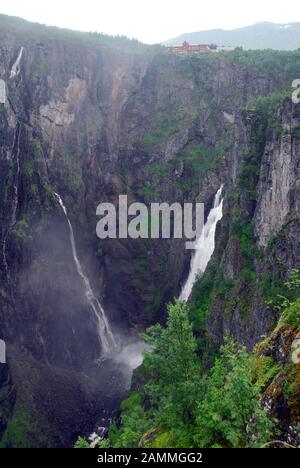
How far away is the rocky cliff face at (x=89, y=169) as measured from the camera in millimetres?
43125

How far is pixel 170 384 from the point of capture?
565 inches

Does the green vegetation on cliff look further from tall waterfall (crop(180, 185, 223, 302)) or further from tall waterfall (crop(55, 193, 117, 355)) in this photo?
tall waterfall (crop(55, 193, 117, 355))

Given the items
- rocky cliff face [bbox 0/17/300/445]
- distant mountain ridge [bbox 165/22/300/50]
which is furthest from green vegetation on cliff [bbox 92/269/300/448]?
distant mountain ridge [bbox 165/22/300/50]

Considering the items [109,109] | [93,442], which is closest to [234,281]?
[93,442]

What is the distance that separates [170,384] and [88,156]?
40.1 m

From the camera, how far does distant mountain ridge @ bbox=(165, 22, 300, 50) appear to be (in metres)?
169

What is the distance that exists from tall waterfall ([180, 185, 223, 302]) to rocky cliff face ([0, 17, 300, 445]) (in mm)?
2293

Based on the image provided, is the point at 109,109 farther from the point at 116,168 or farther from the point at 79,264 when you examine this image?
the point at 79,264

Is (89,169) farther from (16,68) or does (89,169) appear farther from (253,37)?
(253,37)

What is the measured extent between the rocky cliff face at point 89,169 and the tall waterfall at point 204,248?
229 centimetres

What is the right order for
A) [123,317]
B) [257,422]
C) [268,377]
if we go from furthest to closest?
1. [123,317]
2. [268,377]
3. [257,422]

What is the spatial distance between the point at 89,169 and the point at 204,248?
17.1 metres

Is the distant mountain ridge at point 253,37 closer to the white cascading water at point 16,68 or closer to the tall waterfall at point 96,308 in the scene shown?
the white cascading water at point 16,68

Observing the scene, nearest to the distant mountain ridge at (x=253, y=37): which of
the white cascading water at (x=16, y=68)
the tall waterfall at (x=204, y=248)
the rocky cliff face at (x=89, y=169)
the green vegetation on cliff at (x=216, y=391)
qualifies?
the rocky cliff face at (x=89, y=169)
